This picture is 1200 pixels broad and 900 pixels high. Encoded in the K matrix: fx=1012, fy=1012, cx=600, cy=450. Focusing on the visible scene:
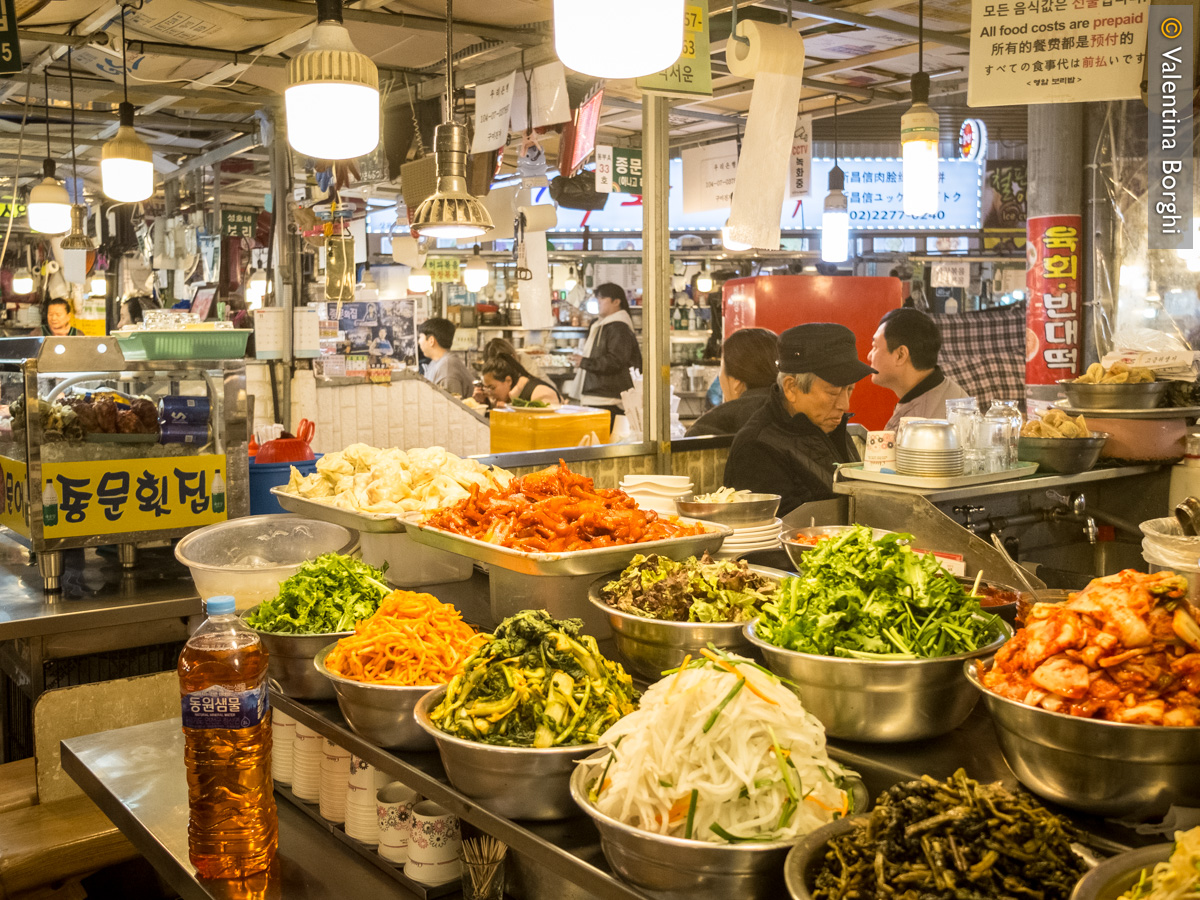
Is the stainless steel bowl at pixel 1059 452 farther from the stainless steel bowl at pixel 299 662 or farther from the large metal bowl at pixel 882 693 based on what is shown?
the stainless steel bowl at pixel 299 662

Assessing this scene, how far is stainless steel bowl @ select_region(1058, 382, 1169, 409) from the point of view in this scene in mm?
4070

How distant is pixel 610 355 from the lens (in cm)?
859

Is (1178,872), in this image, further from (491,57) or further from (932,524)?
(491,57)

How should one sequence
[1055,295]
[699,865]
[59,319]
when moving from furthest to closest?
[59,319]
[1055,295]
[699,865]

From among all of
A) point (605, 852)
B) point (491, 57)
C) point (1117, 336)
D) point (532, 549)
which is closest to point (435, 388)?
point (491, 57)

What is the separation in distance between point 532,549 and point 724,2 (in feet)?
10.2

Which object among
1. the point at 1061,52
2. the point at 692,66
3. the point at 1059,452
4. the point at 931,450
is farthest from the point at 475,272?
the point at 931,450

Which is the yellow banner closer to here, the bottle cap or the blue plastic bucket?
the blue plastic bucket

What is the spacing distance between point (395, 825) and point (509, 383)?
→ 6.88 m

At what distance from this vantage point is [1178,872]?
3.44 ft

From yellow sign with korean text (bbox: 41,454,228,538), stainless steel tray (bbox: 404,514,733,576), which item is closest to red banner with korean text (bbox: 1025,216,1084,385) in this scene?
stainless steel tray (bbox: 404,514,733,576)

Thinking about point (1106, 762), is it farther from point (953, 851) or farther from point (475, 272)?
point (475, 272)

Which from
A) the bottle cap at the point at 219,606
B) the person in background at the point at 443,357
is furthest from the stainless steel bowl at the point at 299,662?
the person in background at the point at 443,357

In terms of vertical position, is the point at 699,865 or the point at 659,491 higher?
the point at 659,491
